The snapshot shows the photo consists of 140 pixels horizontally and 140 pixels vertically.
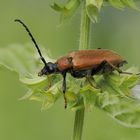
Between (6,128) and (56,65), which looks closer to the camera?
(56,65)

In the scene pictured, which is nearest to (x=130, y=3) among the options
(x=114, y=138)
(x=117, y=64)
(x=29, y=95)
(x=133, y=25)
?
(x=117, y=64)

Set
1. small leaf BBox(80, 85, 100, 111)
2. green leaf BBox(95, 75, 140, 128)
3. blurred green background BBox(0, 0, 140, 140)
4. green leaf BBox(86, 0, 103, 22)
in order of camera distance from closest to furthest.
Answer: green leaf BBox(86, 0, 103, 22) → small leaf BBox(80, 85, 100, 111) → green leaf BBox(95, 75, 140, 128) → blurred green background BBox(0, 0, 140, 140)

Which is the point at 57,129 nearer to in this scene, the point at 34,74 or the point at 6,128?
the point at 6,128

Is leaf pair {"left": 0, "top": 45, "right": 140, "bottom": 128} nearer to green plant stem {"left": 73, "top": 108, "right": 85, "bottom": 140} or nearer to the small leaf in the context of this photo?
the small leaf

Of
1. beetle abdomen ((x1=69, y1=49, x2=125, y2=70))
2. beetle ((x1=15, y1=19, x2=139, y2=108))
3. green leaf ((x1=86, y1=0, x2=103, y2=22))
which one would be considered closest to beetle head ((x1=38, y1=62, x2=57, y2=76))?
beetle ((x1=15, y1=19, x2=139, y2=108))

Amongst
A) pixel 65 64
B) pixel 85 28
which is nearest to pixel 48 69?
Result: pixel 65 64

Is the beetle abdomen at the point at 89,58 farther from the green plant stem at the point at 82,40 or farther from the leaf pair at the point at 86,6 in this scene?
the leaf pair at the point at 86,6

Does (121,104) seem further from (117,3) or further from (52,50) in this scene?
(52,50)
